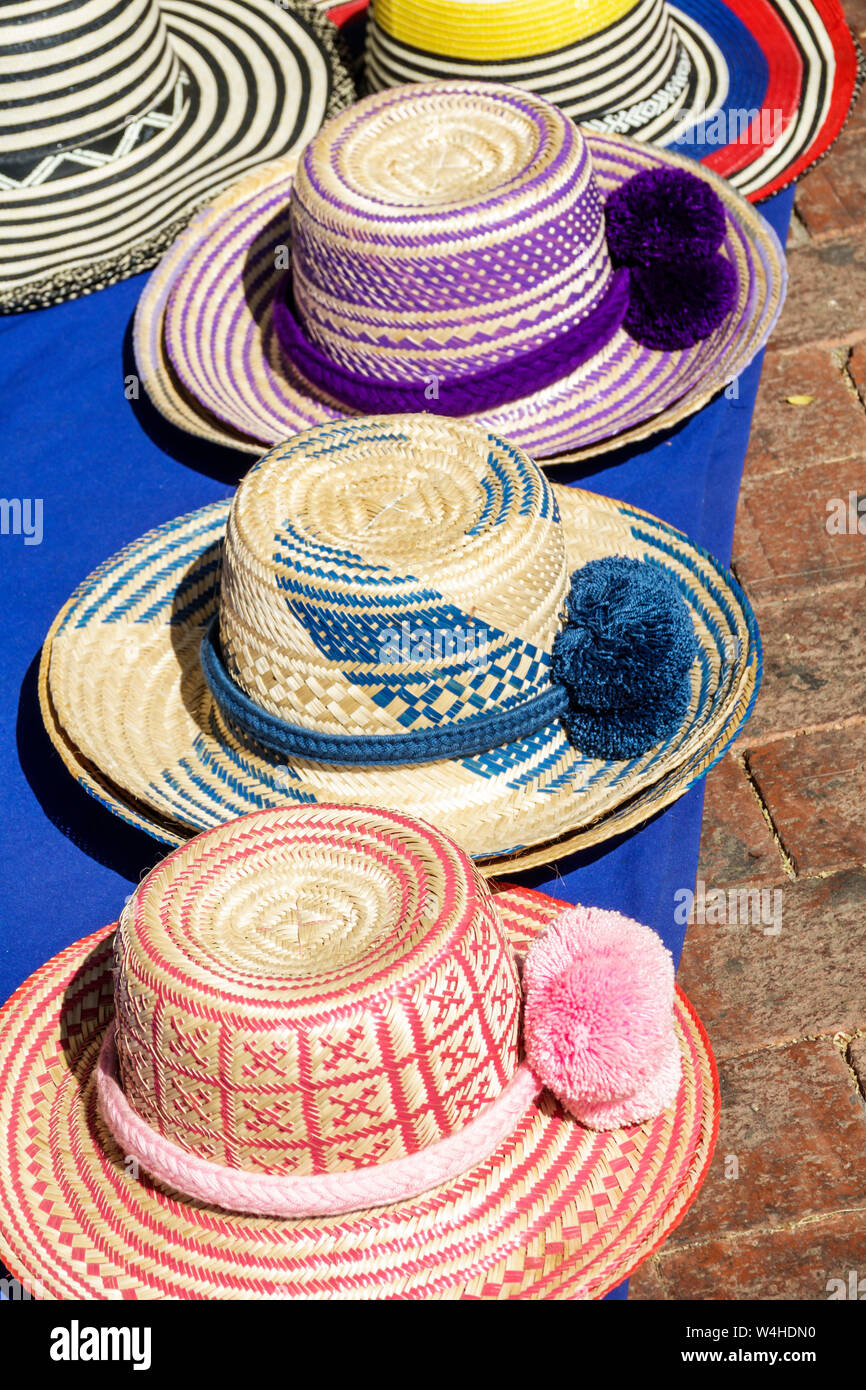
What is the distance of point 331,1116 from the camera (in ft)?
5.40

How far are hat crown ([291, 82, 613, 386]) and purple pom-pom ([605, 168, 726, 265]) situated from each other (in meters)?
0.06

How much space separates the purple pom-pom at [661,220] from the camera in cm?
299

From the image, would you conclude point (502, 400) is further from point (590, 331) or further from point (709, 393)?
point (709, 393)

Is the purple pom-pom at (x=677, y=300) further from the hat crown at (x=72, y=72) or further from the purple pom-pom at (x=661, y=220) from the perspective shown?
the hat crown at (x=72, y=72)

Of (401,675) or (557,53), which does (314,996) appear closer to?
(401,675)

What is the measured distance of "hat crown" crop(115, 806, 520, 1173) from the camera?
1.63m

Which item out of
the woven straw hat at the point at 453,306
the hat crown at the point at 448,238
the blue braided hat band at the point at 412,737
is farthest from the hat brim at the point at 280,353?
the blue braided hat band at the point at 412,737

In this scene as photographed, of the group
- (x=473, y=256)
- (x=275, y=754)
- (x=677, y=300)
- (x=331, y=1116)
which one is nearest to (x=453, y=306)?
(x=473, y=256)

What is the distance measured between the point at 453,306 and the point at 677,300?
0.51 meters

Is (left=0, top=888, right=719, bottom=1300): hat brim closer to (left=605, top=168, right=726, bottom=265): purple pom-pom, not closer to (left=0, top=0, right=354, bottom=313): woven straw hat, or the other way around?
(left=605, top=168, right=726, bottom=265): purple pom-pom

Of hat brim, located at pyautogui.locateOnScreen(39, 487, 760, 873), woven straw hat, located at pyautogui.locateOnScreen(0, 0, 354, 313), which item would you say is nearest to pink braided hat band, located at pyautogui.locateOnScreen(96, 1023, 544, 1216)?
hat brim, located at pyautogui.locateOnScreen(39, 487, 760, 873)

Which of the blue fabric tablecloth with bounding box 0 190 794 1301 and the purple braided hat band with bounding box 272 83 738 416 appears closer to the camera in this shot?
the blue fabric tablecloth with bounding box 0 190 794 1301

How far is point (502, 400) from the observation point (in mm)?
2865

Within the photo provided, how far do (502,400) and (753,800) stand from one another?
87 centimetres
